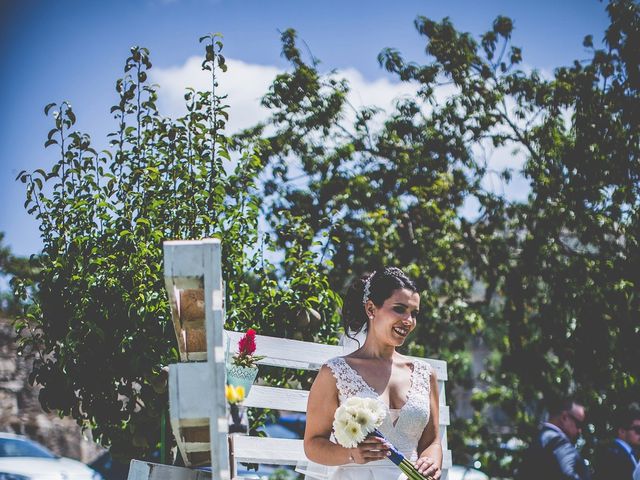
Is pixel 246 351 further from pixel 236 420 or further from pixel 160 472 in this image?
pixel 236 420

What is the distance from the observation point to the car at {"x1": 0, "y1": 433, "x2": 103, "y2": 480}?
9.05 meters

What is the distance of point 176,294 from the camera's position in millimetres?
2516

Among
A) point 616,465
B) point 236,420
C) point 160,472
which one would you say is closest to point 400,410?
point 160,472

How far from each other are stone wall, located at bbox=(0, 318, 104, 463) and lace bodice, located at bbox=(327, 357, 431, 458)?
33.8 feet

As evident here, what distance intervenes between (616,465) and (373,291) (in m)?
3.57

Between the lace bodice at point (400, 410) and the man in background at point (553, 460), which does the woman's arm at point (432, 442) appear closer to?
the lace bodice at point (400, 410)

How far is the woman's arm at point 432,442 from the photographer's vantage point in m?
3.56

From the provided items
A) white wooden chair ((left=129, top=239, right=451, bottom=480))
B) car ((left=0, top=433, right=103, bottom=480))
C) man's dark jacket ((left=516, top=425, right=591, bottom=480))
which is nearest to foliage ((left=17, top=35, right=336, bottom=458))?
white wooden chair ((left=129, top=239, right=451, bottom=480))

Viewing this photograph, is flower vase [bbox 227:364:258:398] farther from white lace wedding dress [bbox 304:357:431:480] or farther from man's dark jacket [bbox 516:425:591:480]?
man's dark jacket [bbox 516:425:591:480]

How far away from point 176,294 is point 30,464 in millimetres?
8020

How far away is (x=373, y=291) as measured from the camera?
4020 millimetres

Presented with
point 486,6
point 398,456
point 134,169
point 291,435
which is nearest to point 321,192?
point 486,6

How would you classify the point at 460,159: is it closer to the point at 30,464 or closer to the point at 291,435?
the point at 30,464

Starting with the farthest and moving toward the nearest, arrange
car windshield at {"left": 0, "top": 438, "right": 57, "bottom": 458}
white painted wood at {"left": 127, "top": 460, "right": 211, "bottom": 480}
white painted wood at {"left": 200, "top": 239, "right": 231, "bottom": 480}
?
car windshield at {"left": 0, "top": 438, "right": 57, "bottom": 458} < white painted wood at {"left": 127, "top": 460, "right": 211, "bottom": 480} < white painted wood at {"left": 200, "top": 239, "right": 231, "bottom": 480}
